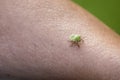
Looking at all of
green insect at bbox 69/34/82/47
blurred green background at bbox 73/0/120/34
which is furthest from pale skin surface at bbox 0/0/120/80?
blurred green background at bbox 73/0/120/34

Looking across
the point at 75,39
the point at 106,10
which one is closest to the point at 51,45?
the point at 75,39

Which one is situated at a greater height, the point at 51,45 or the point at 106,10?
the point at 106,10

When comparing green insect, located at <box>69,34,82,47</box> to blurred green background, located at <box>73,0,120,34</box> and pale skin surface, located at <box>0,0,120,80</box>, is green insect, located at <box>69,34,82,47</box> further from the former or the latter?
blurred green background, located at <box>73,0,120,34</box>

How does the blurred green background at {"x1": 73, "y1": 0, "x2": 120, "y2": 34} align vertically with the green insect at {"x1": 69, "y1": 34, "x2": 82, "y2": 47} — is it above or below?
above

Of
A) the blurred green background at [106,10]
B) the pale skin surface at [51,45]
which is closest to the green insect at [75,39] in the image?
the pale skin surface at [51,45]

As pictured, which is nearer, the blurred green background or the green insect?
the green insect

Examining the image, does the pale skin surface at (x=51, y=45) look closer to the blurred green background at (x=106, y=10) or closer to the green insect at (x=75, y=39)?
the green insect at (x=75, y=39)

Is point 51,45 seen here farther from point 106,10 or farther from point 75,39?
point 106,10
